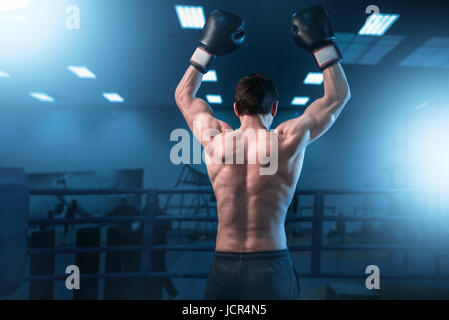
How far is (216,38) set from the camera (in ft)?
4.27

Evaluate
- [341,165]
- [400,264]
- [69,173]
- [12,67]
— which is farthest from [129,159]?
[400,264]

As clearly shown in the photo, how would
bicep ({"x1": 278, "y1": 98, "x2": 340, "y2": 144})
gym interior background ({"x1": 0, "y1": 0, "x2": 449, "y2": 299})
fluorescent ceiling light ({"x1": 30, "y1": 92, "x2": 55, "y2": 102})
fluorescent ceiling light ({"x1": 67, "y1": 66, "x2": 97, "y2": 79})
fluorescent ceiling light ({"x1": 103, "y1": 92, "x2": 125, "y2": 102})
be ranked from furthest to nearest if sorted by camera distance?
fluorescent ceiling light ({"x1": 30, "y1": 92, "x2": 55, "y2": 102}), fluorescent ceiling light ({"x1": 103, "y1": 92, "x2": 125, "y2": 102}), fluorescent ceiling light ({"x1": 67, "y1": 66, "x2": 97, "y2": 79}), gym interior background ({"x1": 0, "y1": 0, "x2": 449, "y2": 299}), bicep ({"x1": 278, "y1": 98, "x2": 340, "y2": 144})

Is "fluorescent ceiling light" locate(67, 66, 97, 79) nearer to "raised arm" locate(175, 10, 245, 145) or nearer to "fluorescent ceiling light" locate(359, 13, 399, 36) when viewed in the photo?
"fluorescent ceiling light" locate(359, 13, 399, 36)

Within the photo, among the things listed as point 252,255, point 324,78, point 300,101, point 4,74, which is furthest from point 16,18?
point 300,101

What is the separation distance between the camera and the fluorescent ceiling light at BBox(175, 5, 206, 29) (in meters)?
3.85

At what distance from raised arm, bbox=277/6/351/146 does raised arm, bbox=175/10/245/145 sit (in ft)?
1.02

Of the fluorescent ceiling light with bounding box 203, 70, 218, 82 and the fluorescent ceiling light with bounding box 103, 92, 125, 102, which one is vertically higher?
the fluorescent ceiling light with bounding box 103, 92, 125, 102

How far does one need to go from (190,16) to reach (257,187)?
12.4 feet

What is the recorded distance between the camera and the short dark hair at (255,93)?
1.11 m

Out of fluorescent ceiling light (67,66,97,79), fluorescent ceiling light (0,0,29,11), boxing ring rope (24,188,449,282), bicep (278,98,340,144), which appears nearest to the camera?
bicep (278,98,340,144)

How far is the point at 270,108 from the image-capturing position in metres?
1.16

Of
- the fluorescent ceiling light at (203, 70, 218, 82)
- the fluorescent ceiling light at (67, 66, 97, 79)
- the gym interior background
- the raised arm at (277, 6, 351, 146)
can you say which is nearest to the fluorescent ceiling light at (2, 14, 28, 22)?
the gym interior background

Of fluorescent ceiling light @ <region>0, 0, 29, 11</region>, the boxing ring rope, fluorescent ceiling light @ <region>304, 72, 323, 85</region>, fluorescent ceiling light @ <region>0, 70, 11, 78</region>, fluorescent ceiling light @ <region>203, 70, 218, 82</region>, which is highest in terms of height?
fluorescent ceiling light @ <region>0, 70, 11, 78</region>
